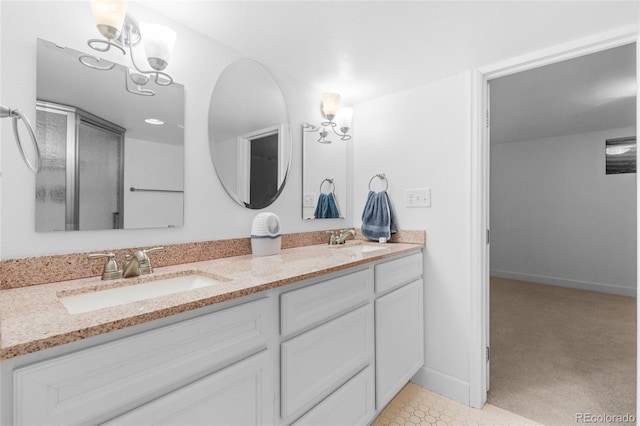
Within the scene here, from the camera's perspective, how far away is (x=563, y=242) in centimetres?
460

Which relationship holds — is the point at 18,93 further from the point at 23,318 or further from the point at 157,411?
the point at 157,411

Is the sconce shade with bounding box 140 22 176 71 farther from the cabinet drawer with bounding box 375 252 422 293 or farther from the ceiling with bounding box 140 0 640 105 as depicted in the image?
the cabinet drawer with bounding box 375 252 422 293

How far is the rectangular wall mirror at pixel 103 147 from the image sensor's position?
1115mm

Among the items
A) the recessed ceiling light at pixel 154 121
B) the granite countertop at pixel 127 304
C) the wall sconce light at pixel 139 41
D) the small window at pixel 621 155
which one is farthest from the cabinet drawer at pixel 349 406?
the small window at pixel 621 155

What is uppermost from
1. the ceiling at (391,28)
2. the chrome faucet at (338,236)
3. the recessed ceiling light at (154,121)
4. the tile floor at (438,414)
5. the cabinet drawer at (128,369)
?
the ceiling at (391,28)

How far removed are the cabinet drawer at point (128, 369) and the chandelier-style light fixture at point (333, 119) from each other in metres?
1.54

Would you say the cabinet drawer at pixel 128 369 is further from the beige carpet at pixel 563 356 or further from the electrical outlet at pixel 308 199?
the beige carpet at pixel 563 356

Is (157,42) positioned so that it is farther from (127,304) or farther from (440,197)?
(440,197)

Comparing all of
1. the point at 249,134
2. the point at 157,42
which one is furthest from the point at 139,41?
the point at 249,134

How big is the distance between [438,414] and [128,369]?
1.75 m

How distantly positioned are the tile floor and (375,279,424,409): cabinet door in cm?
15

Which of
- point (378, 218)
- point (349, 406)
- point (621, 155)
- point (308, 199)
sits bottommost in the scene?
point (349, 406)

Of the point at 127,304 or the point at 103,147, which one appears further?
the point at 103,147

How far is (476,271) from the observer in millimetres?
1923
